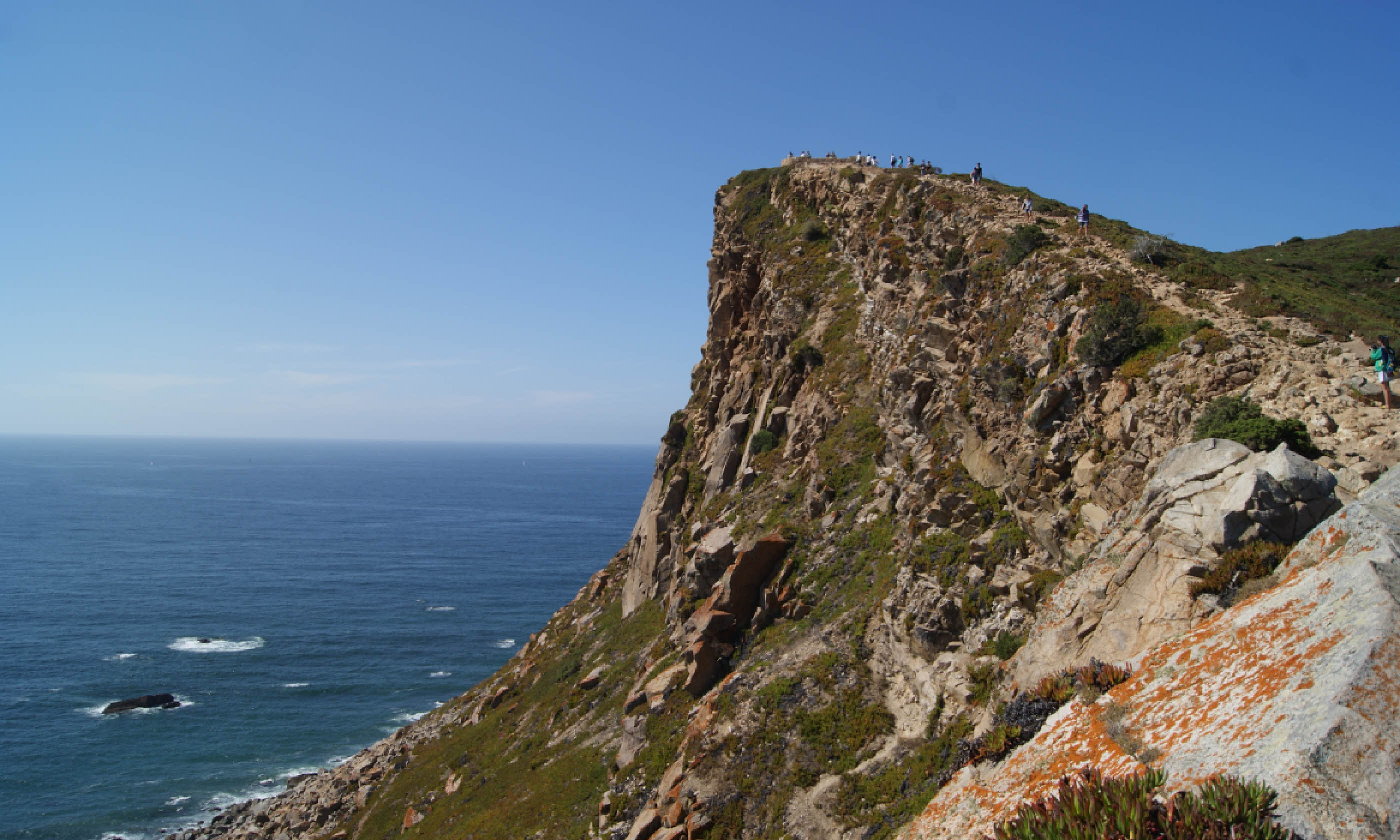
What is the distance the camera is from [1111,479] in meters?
17.9

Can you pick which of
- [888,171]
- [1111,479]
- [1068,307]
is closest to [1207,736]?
[1111,479]

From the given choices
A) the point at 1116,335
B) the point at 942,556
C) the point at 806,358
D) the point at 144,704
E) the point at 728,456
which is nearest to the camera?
the point at 1116,335

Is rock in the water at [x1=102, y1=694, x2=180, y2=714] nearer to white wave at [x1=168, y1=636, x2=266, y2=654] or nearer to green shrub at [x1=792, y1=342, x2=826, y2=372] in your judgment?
white wave at [x1=168, y1=636, x2=266, y2=654]

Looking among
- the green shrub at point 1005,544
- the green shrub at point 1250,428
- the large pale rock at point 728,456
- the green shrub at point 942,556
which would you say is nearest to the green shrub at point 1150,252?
the green shrub at point 1250,428

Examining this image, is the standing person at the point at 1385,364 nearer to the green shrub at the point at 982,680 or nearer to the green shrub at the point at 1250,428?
the green shrub at the point at 1250,428

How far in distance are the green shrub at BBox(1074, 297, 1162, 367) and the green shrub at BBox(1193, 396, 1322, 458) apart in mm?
4104

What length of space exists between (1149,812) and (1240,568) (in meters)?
5.62

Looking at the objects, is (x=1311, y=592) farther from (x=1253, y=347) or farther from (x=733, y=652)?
(x=733, y=652)

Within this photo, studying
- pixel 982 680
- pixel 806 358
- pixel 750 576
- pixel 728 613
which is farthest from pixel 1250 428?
pixel 806 358

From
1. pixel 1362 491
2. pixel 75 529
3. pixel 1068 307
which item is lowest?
pixel 75 529

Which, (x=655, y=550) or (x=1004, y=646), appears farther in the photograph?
(x=655, y=550)

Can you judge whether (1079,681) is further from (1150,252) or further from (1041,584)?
(1150,252)

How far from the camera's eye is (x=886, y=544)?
28.0 m

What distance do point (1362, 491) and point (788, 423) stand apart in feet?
106
